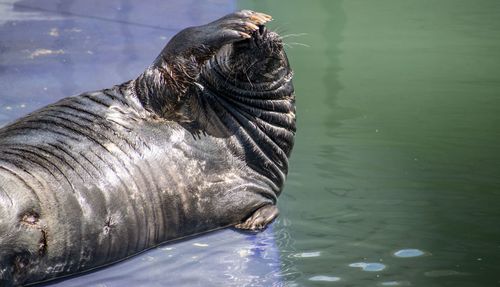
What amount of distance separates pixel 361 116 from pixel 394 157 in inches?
41.5

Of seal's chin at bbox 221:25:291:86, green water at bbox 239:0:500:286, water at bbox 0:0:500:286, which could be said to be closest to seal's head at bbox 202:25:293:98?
seal's chin at bbox 221:25:291:86

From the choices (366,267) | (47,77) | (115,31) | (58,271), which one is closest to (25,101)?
(47,77)

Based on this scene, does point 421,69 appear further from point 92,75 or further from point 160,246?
point 160,246

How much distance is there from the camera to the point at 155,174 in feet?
17.8

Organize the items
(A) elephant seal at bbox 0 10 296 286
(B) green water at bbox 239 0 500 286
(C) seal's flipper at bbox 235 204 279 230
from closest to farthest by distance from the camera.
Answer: (A) elephant seal at bbox 0 10 296 286, (B) green water at bbox 239 0 500 286, (C) seal's flipper at bbox 235 204 279 230

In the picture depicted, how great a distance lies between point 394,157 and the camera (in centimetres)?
672

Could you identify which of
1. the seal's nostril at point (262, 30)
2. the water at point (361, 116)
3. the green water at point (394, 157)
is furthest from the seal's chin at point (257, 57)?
the water at point (361, 116)

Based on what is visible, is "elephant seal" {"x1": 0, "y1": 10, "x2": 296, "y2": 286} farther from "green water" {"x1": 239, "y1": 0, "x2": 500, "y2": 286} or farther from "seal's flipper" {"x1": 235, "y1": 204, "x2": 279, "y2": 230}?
"green water" {"x1": 239, "y1": 0, "x2": 500, "y2": 286}

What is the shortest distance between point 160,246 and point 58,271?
68 centimetres

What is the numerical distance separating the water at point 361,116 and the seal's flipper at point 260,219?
0.07 meters

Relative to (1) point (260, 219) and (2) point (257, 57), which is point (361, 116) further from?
(1) point (260, 219)

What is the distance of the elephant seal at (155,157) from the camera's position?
4.95 metres

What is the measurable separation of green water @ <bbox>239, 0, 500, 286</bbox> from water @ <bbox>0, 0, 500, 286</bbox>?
13mm

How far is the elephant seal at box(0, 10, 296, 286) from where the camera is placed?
16.2 feet
